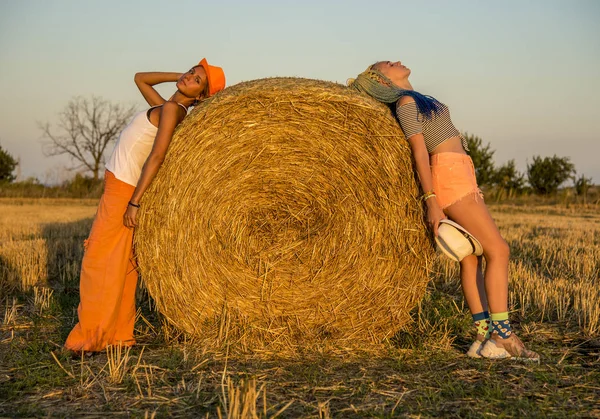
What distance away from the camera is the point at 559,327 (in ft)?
16.3

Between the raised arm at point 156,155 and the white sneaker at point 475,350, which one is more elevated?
the raised arm at point 156,155

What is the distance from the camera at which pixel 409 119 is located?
434cm

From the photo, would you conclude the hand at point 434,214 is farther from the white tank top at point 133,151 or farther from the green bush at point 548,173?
the green bush at point 548,173

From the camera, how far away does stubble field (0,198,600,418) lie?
10.5 feet

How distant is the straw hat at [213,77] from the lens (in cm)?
466

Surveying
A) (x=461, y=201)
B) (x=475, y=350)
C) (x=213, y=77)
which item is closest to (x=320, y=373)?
(x=475, y=350)

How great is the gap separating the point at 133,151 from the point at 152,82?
758mm

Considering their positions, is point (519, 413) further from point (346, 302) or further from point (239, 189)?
point (239, 189)

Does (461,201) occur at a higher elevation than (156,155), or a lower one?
lower

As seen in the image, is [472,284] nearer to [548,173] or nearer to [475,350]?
[475,350]

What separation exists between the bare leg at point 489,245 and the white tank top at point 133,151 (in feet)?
7.30

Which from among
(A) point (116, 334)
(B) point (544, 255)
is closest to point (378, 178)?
(A) point (116, 334)

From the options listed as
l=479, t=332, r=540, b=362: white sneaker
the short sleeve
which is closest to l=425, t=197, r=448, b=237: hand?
the short sleeve

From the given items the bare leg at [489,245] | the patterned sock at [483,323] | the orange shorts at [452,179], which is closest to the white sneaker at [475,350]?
the patterned sock at [483,323]
